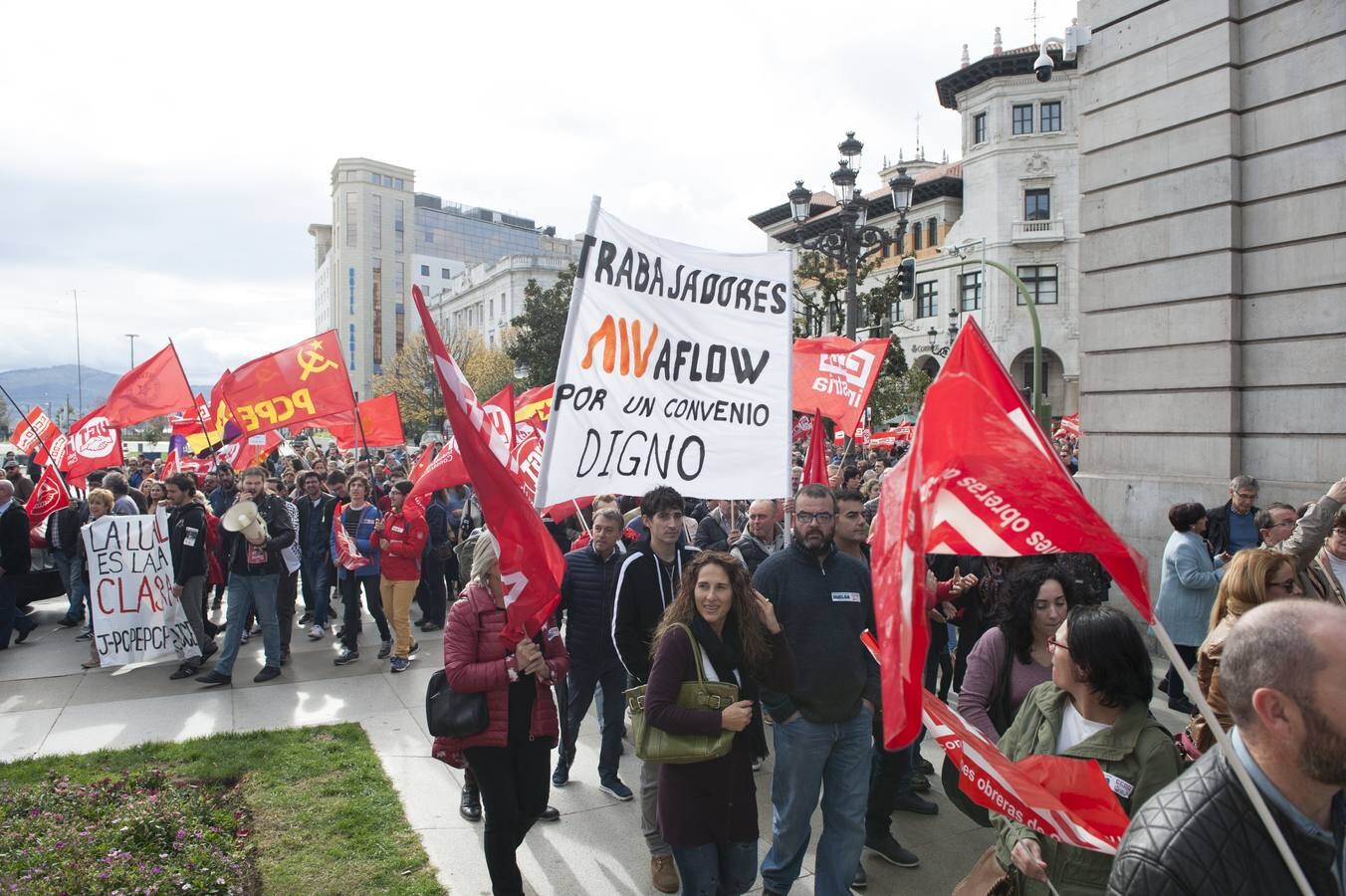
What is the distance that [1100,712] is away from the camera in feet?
9.41

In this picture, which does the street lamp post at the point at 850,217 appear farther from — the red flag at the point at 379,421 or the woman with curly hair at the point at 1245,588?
the woman with curly hair at the point at 1245,588

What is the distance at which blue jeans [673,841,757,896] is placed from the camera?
3.69 meters

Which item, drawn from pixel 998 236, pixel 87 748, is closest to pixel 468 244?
pixel 998 236

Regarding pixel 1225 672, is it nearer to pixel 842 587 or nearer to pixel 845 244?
pixel 842 587

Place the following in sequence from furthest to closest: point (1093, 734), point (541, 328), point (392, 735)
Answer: point (541, 328) → point (392, 735) → point (1093, 734)

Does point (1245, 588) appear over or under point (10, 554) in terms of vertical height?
over

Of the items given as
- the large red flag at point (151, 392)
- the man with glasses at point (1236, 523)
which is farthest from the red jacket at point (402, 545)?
the man with glasses at point (1236, 523)

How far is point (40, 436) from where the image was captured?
13.1 meters

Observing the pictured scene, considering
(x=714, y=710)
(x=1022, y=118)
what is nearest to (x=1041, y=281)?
(x=1022, y=118)

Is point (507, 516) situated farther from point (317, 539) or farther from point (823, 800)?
point (317, 539)

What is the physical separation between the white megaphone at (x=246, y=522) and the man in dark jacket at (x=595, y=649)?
12.0 ft

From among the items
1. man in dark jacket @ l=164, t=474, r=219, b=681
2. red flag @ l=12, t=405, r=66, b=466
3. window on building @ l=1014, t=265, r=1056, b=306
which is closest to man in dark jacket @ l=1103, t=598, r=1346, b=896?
man in dark jacket @ l=164, t=474, r=219, b=681

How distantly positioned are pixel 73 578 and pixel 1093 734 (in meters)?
11.9

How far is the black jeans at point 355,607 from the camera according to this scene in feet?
30.5
